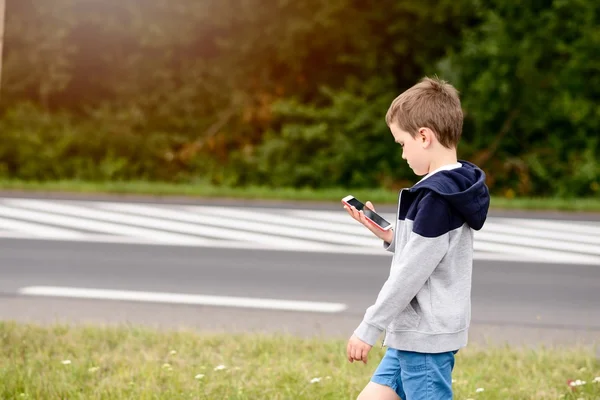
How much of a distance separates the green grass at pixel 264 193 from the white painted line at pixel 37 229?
132 inches

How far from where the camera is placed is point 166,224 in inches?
468

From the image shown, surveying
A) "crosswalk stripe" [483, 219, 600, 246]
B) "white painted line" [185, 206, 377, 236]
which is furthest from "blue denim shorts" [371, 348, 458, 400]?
"crosswalk stripe" [483, 219, 600, 246]

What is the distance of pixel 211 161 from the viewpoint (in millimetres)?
18000

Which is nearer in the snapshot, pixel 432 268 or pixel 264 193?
pixel 432 268

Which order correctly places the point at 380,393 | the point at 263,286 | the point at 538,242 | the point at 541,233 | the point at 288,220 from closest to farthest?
the point at 380,393 < the point at 263,286 < the point at 538,242 < the point at 541,233 < the point at 288,220

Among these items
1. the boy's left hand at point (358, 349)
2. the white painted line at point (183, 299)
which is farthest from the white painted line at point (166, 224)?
the boy's left hand at point (358, 349)

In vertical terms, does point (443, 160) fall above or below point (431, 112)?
below

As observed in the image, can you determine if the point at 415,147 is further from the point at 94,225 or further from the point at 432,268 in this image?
the point at 94,225

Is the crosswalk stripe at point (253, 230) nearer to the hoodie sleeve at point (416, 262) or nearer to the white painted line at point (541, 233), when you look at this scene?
the white painted line at point (541, 233)

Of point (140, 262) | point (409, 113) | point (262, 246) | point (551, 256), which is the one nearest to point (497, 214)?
point (551, 256)

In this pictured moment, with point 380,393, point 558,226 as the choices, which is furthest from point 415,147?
point 558,226

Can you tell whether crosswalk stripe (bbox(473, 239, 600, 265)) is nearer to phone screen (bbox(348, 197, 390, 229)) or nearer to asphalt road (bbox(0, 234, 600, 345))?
asphalt road (bbox(0, 234, 600, 345))

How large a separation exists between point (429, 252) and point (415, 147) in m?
0.34

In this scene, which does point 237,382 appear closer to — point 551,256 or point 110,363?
point 110,363
